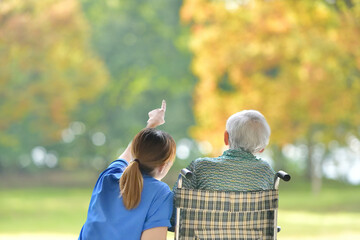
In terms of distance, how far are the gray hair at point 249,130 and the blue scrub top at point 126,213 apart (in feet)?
1.13

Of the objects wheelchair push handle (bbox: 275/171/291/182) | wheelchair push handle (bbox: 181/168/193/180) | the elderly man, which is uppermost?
the elderly man

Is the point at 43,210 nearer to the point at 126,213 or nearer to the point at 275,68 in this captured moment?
the point at 275,68

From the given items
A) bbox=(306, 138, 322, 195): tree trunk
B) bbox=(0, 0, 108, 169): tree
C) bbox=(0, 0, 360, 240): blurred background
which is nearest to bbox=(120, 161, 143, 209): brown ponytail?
bbox=(0, 0, 360, 240): blurred background

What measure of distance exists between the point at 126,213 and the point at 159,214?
0.11m

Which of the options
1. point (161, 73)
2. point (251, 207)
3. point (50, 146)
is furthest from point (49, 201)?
point (251, 207)

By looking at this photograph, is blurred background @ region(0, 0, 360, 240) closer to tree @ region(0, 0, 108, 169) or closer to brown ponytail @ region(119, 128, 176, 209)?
tree @ region(0, 0, 108, 169)

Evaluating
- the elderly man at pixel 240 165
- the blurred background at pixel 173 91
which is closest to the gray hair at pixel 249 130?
the elderly man at pixel 240 165

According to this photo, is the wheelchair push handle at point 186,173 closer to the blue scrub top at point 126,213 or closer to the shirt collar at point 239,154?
the blue scrub top at point 126,213

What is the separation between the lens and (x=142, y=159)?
2.09 meters

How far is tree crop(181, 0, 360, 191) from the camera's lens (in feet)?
34.2

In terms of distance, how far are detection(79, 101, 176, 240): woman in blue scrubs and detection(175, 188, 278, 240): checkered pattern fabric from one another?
0.08 meters

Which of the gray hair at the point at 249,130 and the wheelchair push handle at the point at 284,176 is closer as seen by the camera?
the wheelchair push handle at the point at 284,176

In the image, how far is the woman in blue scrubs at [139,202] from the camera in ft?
6.80

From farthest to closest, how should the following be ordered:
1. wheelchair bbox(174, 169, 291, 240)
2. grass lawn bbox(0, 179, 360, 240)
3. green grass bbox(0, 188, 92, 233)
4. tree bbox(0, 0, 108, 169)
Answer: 1. tree bbox(0, 0, 108, 169)
2. green grass bbox(0, 188, 92, 233)
3. grass lawn bbox(0, 179, 360, 240)
4. wheelchair bbox(174, 169, 291, 240)
